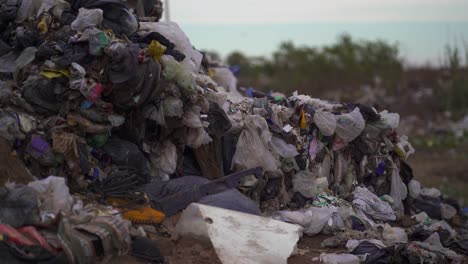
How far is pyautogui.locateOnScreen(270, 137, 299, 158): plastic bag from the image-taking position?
550 cm

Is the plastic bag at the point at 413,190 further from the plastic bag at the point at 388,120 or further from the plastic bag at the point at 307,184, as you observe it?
the plastic bag at the point at 307,184

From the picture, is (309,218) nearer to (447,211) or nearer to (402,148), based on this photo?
(402,148)

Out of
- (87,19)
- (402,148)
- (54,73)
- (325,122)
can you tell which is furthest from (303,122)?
(54,73)

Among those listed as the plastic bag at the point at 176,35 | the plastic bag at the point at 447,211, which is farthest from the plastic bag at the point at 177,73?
the plastic bag at the point at 447,211

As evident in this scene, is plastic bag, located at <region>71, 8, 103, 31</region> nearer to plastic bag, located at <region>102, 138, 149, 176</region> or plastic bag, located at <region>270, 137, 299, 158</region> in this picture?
plastic bag, located at <region>102, 138, 149, 176</region>

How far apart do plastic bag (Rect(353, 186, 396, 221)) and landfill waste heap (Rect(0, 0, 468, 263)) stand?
1cm

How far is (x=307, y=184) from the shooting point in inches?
218

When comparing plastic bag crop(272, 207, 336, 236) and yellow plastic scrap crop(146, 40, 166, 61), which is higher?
yellow plastic scrap crop(146, 40, 166, 61)

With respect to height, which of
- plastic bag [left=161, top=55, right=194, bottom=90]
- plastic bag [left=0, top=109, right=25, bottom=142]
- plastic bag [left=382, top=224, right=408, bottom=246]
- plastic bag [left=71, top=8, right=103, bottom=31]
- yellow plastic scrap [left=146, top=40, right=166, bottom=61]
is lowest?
plastic bag [left=382, top=224, right=408, bottom=246]

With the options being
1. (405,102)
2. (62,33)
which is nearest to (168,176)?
(62,33)

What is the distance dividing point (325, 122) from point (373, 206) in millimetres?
845

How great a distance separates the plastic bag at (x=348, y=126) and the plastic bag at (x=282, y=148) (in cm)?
69

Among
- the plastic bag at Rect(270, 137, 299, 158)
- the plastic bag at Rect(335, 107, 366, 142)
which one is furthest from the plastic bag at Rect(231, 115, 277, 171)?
the plastic bag at Rect(335, 107, 366, 142)

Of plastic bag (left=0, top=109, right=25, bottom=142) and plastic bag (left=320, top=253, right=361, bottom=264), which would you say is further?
plastic bag (left=320, top=253, right=361, bottom=264)
